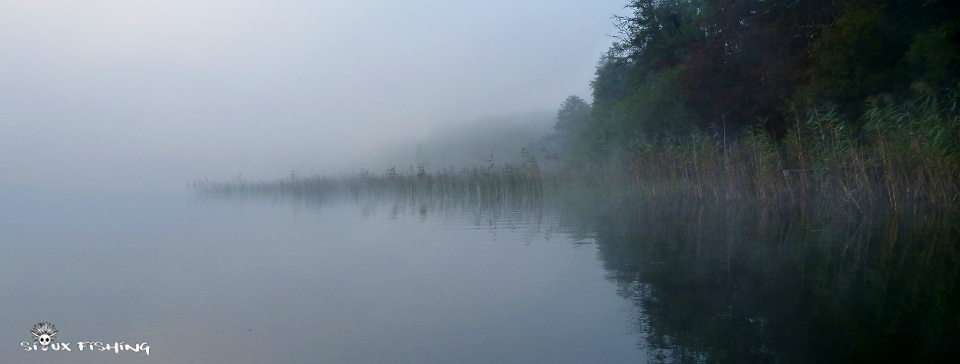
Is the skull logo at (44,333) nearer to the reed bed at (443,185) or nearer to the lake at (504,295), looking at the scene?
the lake at (504,295)

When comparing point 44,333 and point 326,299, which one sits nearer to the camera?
point 44,333

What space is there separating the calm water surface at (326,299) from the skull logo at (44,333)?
0.04 m

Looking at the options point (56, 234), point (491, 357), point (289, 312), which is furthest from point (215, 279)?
point (56, 234)

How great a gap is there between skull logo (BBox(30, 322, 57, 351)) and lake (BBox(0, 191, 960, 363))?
3 centimetres

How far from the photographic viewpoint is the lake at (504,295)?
3125 millimetres

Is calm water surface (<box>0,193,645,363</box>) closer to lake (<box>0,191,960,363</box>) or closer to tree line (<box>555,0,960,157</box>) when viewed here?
lake (<box>0,191,960,363</box>)

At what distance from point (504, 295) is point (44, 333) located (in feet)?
7.66

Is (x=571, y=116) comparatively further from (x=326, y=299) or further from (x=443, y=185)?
(x=326, y=299)

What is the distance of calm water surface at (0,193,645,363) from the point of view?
3160 millimetres

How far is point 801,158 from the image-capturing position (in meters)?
10.9

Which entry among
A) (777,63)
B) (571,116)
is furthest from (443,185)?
(571,116)

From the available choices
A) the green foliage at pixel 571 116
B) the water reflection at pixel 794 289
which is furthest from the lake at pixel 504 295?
the green foliage at pixel 571 116

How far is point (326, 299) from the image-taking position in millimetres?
4184

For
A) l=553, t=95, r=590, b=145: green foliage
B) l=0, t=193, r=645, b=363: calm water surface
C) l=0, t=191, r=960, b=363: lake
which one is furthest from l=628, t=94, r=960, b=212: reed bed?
l=553, t=95, r=590, b=145: green foliage
